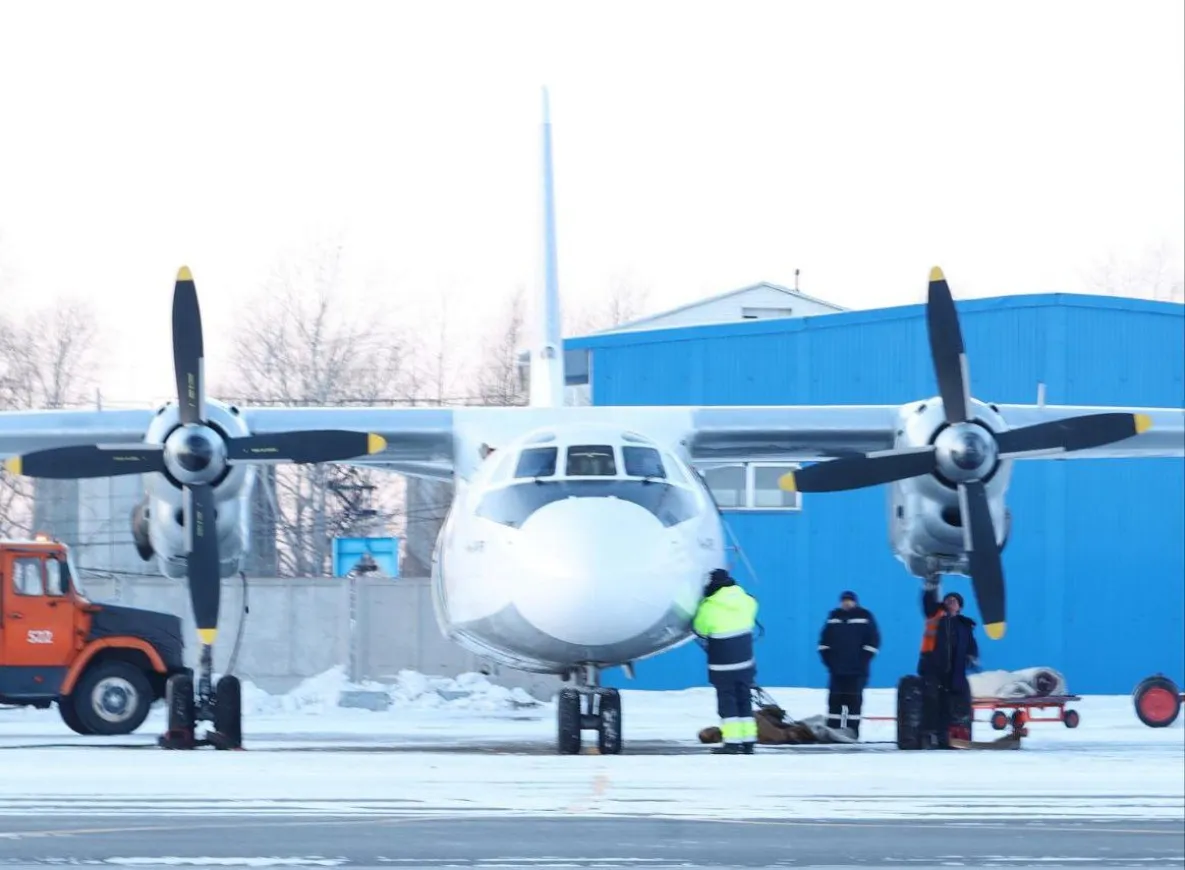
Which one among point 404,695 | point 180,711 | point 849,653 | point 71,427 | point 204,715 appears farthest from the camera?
point 404,695

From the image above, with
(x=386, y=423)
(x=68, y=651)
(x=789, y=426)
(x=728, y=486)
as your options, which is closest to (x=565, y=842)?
(x=386, y=423)

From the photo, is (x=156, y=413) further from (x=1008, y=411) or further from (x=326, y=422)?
(x=1008, y=411)

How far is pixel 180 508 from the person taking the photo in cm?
1600

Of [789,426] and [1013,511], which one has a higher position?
[789,426]

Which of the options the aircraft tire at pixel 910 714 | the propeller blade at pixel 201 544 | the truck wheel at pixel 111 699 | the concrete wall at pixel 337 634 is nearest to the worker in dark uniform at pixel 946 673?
the aircraft tire at pixel 910 714

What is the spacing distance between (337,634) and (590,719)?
453 inches

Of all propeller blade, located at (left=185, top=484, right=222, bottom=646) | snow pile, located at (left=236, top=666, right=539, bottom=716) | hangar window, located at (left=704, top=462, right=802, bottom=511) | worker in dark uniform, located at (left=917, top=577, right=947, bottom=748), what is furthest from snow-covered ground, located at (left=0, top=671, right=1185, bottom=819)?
hangar window, located at (left=704, top=462, right=802, bottom=511)

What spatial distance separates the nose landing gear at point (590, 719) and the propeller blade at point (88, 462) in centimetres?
449

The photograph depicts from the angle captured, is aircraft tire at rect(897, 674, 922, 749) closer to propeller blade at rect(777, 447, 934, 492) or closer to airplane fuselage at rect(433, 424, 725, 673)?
propeller blade at rect(777, 447, 934, 492)

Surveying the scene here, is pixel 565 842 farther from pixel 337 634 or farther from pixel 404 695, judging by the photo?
pixel 337 634

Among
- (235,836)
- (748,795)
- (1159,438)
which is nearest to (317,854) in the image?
(235,836)

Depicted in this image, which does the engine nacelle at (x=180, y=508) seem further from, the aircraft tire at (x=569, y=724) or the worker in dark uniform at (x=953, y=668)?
the worker in dark uniform at (x=953, y=668)

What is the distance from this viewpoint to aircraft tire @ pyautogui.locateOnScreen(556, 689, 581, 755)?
13672mm

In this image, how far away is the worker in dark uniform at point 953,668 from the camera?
1594cm
